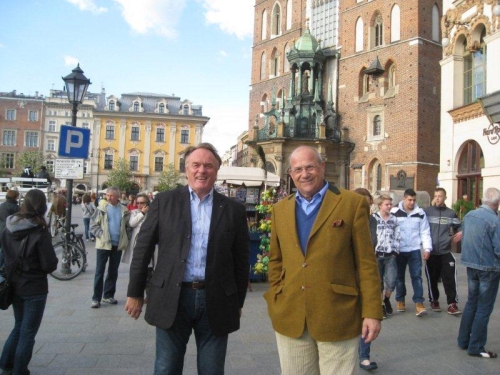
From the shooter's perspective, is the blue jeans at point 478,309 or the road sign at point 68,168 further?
the road sign at point 68,168

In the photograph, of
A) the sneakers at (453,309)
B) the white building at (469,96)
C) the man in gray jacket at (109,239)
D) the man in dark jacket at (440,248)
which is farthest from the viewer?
the white building at (469,96)

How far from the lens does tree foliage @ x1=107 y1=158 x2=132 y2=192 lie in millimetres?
59906

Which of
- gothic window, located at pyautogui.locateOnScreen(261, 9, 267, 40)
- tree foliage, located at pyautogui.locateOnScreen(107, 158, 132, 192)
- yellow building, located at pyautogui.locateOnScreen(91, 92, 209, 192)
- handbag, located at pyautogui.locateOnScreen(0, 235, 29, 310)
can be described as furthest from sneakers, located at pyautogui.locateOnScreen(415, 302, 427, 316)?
yellow building, located at pyautogui.locateOnScreen(91, 92, 209, 192)

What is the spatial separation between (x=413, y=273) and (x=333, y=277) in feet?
17.6

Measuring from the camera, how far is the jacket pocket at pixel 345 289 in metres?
3.08

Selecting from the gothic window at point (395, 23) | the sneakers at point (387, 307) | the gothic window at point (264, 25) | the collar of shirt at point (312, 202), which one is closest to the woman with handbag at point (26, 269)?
the collar of shirt at point (312, 202)

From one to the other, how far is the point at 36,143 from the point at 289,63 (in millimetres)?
59116

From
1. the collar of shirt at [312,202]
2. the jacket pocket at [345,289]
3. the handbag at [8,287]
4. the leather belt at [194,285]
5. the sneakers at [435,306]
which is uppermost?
the collar of shirt at [312,202]

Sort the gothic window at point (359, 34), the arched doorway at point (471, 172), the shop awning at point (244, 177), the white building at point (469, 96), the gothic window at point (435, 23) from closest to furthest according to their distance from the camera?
the shop awning at point (244, 177)
the white building at point (469, 96)
the arched doorway at point (471, 172)
the gothic window at point (435, 23)
the gothic window at point (359, 34)

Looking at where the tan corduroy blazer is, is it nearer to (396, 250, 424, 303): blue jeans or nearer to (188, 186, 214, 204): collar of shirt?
(188, 186, 214, 204): collar of shirt

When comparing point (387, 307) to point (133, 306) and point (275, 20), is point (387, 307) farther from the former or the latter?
point (275, 20)

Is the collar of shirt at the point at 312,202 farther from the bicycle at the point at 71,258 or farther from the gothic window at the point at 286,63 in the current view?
the gothic window at the point at 286,63

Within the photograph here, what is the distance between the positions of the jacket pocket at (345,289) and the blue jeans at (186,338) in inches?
34.6

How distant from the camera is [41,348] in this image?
224 inches
